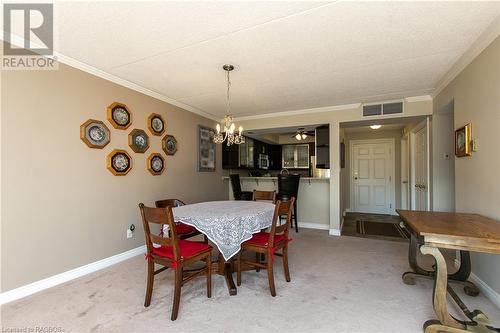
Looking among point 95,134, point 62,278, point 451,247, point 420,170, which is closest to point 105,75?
point 95,134

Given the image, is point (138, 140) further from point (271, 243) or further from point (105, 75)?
point (271, 243)

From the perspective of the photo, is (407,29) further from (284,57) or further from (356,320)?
(356,320)

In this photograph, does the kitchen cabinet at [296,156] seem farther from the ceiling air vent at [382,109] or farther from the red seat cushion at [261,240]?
the red seat cushion at [261,240]

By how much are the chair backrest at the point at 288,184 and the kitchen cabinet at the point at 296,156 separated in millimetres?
3083

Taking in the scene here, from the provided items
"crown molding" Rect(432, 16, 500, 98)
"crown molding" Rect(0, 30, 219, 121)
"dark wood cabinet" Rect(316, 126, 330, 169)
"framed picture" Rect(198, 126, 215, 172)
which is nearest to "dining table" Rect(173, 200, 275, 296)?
"crown molding" Rect(0, 30, 219, 121)

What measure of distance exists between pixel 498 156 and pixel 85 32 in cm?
352

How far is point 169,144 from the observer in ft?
12.4

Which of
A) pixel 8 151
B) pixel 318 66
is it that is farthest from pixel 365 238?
pixel 8 151

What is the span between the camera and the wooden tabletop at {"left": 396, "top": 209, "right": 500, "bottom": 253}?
149 centimetres

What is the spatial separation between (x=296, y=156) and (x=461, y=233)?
19.4 feet

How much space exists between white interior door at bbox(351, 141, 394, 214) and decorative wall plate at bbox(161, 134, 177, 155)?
16.3 feet

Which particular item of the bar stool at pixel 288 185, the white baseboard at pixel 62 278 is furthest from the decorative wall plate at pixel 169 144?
the bar stool at pixel 288 185

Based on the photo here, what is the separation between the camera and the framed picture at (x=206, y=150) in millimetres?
4491

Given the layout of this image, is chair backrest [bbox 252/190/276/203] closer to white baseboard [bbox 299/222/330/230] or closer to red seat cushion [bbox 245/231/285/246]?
red seat cushion [bbox 245/231/285/246]
